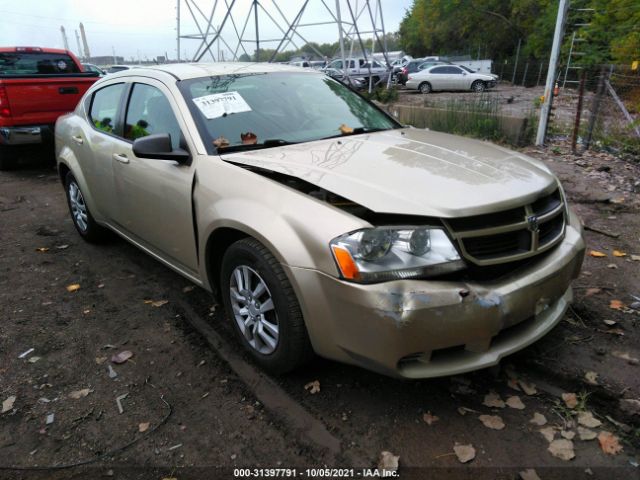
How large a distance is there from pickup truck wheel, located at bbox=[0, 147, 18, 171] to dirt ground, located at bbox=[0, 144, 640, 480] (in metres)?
5.85

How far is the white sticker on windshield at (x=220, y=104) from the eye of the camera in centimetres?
326

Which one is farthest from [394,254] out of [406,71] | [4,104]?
[406,71]

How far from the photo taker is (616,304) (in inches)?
137

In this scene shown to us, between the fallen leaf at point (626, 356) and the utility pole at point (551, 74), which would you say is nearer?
the fallen leaf at point (626, 356)

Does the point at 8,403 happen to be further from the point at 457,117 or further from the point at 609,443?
the point at 457,117

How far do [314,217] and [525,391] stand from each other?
58.6 inches

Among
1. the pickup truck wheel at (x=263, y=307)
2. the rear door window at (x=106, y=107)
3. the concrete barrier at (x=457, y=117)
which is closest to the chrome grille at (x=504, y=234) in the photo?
the pickup truck wheel at (x=263, y=307)

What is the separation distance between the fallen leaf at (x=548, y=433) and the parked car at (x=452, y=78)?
2626 cm

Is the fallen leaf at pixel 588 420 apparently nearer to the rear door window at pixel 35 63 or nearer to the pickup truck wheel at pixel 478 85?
the rear door window at pixel 35 63

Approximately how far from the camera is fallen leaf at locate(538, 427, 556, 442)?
2.35m

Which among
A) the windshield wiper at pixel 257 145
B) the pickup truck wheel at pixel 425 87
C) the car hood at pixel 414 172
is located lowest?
the pickup truck wheel at pixel 425 87

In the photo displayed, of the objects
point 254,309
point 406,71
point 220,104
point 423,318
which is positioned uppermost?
point 220,104

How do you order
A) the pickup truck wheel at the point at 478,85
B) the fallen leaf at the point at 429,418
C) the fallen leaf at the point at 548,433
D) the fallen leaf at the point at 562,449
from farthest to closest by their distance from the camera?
the pickup truck wheel at the point at 478,85 < the fallen leaf at the point at 429,418 < the fallen leaf at the point at 548,433 < the fallen leaf at the point at 562,449

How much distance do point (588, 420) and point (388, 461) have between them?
1032mm
